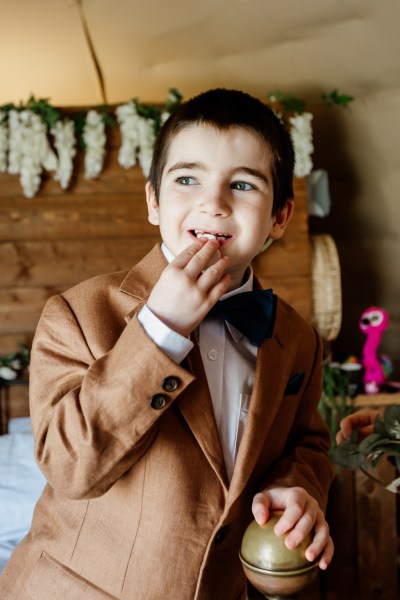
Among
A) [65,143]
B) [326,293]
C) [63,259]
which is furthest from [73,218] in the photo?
[326,293]

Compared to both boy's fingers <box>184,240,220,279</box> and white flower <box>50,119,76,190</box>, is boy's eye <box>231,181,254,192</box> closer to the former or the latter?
boy's fingers <box>184,240,220,279</box>

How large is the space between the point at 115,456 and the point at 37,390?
0.21 metres

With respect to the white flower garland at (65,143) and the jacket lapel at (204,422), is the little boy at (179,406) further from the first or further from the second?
the white flower garland at (65,143)

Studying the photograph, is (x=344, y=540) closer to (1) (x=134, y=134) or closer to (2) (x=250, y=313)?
(2) (x=250, y=313)

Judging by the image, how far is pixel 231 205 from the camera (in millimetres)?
987

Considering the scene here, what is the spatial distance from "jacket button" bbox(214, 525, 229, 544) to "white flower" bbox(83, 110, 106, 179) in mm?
2565

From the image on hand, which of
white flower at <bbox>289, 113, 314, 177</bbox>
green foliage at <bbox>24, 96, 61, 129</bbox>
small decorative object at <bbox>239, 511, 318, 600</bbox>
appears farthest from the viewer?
white flower at <bbox>289, 113, 314, 177</bbox>

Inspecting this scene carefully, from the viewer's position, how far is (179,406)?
92 centimetres

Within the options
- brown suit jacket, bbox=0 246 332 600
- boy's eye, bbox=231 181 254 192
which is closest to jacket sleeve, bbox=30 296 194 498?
brown suit jacket, bbox=0 246 332 600

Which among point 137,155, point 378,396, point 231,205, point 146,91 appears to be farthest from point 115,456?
point 146,91

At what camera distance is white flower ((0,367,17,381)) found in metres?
3.15

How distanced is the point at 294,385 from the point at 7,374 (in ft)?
7.72

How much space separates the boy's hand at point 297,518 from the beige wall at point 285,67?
2684mm

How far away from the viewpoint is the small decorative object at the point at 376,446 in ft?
3.63
